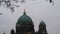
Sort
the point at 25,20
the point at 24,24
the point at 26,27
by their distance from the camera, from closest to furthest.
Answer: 1. the point at 26,27
2. the point at 24,24
3. the point at 25,20

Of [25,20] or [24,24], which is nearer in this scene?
[24,24]

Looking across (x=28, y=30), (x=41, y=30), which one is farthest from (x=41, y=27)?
(x=28, y=30)

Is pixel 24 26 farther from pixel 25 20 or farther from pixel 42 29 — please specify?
pixel 42 29

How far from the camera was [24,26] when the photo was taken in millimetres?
15289

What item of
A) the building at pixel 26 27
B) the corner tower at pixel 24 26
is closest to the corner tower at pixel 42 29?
the building at pixel 26 27

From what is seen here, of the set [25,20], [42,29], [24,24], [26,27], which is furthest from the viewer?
[25,20]

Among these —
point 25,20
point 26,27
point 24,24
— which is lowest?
point 26,27

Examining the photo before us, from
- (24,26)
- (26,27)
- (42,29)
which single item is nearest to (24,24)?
(24,26)

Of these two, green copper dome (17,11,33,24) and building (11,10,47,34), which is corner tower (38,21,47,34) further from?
green copper dome (17,11,33,24)

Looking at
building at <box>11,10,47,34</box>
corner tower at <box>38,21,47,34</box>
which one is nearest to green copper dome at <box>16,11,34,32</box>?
building at <box>11,10,47,34</box>

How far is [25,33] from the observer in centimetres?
1498

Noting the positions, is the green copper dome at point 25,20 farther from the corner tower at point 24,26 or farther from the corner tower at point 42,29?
the corner tower at point 42,29

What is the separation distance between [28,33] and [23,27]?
818 millimetres

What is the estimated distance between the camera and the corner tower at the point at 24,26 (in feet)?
49.6
